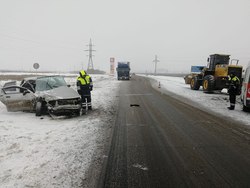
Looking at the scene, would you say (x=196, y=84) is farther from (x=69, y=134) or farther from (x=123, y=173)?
(x=123, y=173)

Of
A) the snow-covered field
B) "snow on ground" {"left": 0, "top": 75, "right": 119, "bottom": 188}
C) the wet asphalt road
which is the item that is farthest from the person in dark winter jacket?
"snow on ground" {"left": 0, "top": 75, "right": 119, "bottom": 188}

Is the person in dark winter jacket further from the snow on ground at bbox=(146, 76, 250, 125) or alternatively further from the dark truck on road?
the dark truck on road

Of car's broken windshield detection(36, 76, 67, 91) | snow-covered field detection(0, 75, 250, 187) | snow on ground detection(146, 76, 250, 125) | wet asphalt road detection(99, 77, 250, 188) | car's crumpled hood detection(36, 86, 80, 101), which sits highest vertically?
car's broken windshield detection(36, 76, 67, 91)

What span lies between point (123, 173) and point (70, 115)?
5.58 meters

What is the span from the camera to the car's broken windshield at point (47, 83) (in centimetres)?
986

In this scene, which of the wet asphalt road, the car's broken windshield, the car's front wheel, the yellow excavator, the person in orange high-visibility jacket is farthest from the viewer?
the yellow excavator

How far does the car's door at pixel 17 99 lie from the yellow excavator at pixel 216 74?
1473 cm

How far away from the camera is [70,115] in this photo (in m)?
9.19

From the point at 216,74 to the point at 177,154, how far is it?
16.9 m

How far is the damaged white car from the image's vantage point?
8.75 metres

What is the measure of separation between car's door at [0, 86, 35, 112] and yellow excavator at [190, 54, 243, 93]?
14.7 metres

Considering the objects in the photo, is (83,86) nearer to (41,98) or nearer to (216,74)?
(41,98)

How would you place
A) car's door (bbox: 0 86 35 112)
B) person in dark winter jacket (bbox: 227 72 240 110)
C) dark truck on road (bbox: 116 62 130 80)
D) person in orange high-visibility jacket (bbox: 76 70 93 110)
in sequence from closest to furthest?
car's door (bbox: 0 86 35 112)
person in orange high-visibility jacket (bbox: 76 70 93 110)
person in dark winter jacket (bbox: 227 72 240 110)
dark truck on road (bbox: 116 62 130 80)

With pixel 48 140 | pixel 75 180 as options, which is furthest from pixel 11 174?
pixel 48 140
